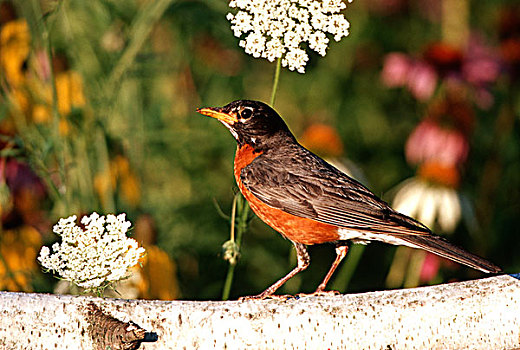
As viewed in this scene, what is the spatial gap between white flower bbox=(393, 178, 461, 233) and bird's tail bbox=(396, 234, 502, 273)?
1.59 metres

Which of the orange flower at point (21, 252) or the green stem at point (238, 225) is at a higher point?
the green stem at point (238, 225)

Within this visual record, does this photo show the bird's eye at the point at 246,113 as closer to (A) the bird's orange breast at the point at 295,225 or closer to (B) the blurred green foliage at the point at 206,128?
(A) the bird's orange breast at the point at 295,225

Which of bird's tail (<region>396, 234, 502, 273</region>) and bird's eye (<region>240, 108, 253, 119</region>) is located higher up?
bird's eye (<region>240, 108, 253, 119</region>)

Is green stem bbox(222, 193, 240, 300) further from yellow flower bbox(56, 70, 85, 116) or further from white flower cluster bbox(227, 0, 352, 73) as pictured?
yellow flower bbox(56, 70, 85, 116)

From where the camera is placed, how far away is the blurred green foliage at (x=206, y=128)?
323cm

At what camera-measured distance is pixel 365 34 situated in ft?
20.0

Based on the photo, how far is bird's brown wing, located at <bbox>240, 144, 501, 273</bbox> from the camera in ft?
7.30

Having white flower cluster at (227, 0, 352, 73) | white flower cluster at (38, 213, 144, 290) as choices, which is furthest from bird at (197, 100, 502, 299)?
white flower cluster at (38, 213, 144, 290)

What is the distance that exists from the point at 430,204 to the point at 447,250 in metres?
1.78

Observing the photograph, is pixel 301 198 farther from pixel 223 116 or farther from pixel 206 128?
pixel 206 128

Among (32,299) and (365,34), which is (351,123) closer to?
(365,34)

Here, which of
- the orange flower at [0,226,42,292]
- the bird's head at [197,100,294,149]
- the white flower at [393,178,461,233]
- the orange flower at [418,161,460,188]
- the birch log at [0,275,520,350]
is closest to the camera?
the birch log at [0,275,520,350]

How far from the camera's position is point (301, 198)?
7.77 ft

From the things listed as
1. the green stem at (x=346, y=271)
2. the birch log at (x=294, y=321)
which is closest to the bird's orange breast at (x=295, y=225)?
the birch log at (x=294, y=321)
